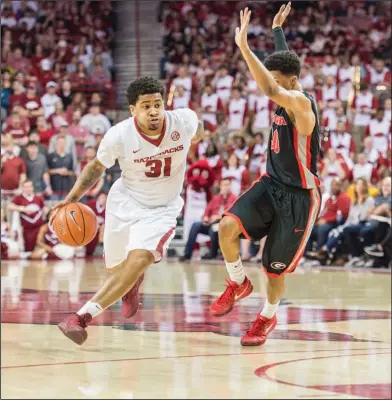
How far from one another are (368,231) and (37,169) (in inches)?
238

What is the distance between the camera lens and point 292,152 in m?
6.73

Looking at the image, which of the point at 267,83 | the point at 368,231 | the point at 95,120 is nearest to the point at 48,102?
the point at 95,120

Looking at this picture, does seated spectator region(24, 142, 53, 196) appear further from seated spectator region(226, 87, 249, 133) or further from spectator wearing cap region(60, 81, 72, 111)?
seated spectator region(226, 87, 249, 133)

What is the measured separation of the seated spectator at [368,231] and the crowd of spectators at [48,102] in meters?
4.32

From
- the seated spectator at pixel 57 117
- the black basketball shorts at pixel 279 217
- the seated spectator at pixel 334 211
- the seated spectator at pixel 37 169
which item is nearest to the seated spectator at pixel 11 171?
the seated spectator at pixel 37 169

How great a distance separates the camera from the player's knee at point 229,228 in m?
6.82

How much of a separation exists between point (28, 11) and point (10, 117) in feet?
18.8

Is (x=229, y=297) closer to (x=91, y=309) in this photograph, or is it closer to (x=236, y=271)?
(x=236, y=271)

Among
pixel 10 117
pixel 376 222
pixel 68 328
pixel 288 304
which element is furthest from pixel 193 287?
pixel 10 117

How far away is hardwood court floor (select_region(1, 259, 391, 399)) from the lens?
203 inches

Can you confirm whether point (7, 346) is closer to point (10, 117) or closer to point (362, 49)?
point (10, 117)

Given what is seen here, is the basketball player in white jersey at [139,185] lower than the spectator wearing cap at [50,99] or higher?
lower

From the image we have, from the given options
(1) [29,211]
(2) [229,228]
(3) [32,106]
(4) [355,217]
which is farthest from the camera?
(3) [32,106]

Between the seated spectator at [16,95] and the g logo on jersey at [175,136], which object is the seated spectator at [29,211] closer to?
the seated spectator at [16,95]
